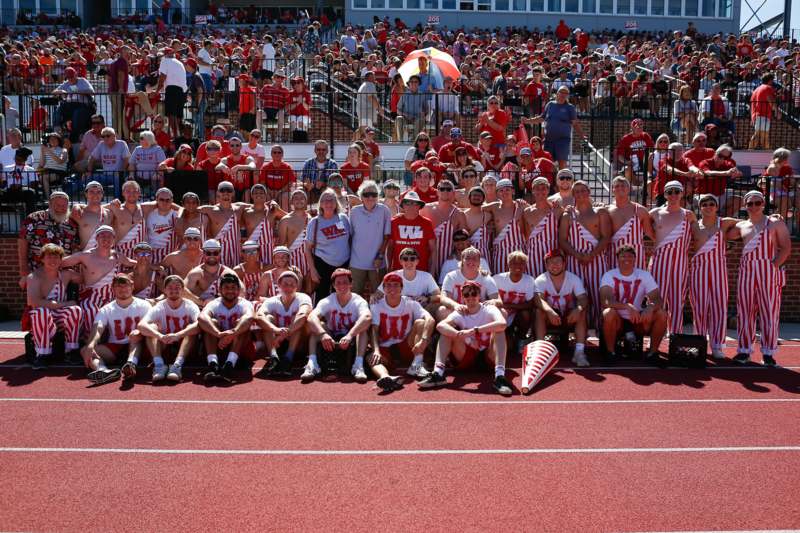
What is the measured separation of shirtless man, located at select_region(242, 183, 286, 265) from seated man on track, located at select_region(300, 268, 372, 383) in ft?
5.70

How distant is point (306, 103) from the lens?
18.1 m

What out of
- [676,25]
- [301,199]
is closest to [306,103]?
[301,199]

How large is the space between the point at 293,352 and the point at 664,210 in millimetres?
4822

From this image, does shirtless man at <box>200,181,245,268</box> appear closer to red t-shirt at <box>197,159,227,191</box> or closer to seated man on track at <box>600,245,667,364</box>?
red t-shirt at <box>197,159,227,191</box>

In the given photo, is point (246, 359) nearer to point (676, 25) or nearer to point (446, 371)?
point (446, 371)

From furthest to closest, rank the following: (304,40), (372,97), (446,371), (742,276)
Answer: (304,40), (372,97), (742,276), (446,371)

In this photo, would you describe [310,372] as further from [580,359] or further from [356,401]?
[580,359]

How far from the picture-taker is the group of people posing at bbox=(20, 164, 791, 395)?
9875mm

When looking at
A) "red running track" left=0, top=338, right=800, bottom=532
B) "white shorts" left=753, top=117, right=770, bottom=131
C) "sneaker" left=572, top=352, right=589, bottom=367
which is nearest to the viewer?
"red running track" left=0, top=338, right=800, bottom=532

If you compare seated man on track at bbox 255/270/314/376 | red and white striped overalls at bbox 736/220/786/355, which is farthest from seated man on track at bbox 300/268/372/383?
red and white striped overalls at bbox 736/220/786/355

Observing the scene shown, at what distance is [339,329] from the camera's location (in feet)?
33.0

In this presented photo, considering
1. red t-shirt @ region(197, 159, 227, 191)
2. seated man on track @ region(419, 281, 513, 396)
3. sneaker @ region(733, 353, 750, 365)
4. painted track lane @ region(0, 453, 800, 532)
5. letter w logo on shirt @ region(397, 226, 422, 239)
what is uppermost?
red t-shirt @ region(197, 159, 227, 191)

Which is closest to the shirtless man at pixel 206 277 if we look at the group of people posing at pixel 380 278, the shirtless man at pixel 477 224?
the group of people posing at pixel 380 278

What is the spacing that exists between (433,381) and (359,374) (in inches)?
32.5
